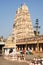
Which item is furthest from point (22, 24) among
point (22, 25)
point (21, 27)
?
point (21, 27)

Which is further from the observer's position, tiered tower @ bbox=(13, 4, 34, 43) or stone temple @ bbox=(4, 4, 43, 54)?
tiered tower @ bbox=(13, 4, 34, 43)

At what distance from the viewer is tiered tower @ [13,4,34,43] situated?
49.8 m

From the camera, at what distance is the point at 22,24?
4978 cm

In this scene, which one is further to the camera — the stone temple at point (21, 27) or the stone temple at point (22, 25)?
the stone temple at point (22, 25)

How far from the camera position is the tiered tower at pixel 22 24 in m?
49.8

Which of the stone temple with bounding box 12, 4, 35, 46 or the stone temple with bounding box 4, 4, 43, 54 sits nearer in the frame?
the stone temple with bounding box 4, 4, 43, 54

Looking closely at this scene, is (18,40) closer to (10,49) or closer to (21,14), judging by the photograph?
(10,49)

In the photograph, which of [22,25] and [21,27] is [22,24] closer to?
[22,25]

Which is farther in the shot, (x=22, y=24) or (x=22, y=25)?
(x=22, y=25)

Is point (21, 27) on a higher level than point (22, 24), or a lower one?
lower

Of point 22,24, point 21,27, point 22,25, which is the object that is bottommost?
point 21,27

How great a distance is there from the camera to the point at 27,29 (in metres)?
50.4

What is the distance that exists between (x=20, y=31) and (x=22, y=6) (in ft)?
21.4

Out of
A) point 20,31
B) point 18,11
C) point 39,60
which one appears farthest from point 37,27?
point 18,11
